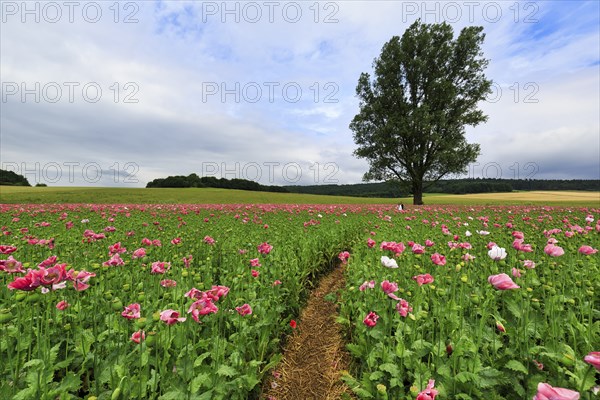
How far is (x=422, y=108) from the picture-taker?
24000mm

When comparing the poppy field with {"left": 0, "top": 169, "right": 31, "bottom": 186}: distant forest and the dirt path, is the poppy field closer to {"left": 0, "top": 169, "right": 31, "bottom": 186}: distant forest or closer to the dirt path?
the dirt path

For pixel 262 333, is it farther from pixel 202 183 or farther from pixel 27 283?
pixel 202 183

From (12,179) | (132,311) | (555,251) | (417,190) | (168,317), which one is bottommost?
(132,311)

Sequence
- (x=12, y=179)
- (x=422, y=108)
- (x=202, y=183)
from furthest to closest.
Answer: (x=12, y=179) < (x=202, y=183) < (x=422, y=108)

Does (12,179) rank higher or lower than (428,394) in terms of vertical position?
higher

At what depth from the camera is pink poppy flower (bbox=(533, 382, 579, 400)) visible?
1.09 meters

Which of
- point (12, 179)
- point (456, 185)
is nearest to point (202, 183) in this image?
point (12, 179)

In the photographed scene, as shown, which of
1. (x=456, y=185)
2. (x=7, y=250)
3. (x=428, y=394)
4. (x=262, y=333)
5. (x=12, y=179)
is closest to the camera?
(x=428, y=394)

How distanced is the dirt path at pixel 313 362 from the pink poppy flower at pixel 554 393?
5.77 ft

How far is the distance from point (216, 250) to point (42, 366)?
3.40m

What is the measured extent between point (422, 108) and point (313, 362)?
984 inches

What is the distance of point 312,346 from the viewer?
3564 millimetres

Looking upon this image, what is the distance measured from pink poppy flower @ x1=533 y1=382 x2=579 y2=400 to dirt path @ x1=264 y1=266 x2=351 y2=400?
1.76 metres

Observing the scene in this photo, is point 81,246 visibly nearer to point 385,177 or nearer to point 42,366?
point 42,366
